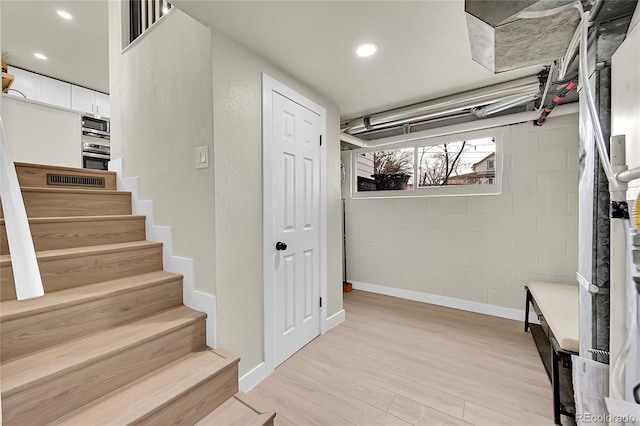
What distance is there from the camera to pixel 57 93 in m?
3.88

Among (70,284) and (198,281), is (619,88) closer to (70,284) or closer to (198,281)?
(198,281)

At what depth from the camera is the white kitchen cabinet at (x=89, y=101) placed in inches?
160

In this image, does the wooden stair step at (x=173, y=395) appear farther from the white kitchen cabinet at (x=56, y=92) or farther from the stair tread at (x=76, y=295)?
the white kitchen cabinet at (x=56, y=92)

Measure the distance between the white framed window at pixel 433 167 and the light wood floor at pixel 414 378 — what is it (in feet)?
5.24

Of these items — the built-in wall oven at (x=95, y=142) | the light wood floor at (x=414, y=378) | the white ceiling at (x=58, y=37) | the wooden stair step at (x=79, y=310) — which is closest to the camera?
the wooden stair step at (x=79, y=310)

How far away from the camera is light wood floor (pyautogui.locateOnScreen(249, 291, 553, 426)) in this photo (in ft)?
5.31

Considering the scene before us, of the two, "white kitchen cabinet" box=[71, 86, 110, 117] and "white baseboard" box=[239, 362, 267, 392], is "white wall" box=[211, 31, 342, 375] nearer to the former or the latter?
"white baseboard" box=[239, 362, 267, 392]

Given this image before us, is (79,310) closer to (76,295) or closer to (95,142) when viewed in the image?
(76,295)

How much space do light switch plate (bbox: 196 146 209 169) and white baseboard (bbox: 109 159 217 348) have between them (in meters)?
0.61

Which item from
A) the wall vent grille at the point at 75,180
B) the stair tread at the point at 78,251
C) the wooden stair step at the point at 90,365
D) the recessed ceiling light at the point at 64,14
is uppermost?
the recessed ceiling light at the point at 64,14

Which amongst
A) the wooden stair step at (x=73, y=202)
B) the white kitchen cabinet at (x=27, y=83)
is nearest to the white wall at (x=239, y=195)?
the wooden stair step at (x=73, y=202)

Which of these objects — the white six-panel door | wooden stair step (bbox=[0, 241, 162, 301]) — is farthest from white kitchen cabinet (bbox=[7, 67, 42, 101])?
Answer: the white six-panel door

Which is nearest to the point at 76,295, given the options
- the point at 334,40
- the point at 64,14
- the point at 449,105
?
the point at 334,40

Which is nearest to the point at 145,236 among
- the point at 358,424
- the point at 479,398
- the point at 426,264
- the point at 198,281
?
the point at 198,281
